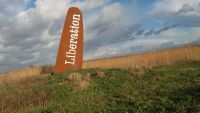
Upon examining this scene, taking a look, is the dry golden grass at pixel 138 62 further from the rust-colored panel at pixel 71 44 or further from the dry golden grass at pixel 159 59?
the rust-colored panel at pixel 71 44

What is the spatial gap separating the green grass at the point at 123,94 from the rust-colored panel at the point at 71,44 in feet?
13.7

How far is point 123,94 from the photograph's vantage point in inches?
539

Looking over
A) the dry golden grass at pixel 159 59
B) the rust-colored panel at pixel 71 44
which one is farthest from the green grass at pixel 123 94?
the dry golden grass at pixel 159 59

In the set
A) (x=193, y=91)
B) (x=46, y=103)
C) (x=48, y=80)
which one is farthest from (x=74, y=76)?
(x=193, y=91)

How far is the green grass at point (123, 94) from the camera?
11.7 m

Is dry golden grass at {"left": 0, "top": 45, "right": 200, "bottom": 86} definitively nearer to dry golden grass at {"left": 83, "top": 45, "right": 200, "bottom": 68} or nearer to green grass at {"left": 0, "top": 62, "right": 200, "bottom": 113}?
dry golden grass at {"left": 83, "top": 45, "right": 200, "bottom": 68}

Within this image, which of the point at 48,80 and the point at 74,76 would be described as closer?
the point at 74,76

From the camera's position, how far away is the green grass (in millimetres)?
11695

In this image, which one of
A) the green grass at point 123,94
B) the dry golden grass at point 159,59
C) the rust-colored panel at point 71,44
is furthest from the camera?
the rust-colored panel at point 71,44

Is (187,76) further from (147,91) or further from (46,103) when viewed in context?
(46,103)

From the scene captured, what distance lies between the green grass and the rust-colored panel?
416 cm

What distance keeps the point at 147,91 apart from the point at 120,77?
9.93 feet

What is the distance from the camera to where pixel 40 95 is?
609 inches

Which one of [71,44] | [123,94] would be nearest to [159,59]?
[71,44]
